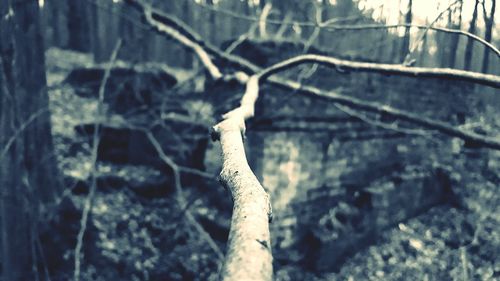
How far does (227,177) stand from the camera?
0.70 meters

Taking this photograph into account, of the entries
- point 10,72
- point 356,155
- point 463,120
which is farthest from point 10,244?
point 463,120

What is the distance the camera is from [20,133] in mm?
2744

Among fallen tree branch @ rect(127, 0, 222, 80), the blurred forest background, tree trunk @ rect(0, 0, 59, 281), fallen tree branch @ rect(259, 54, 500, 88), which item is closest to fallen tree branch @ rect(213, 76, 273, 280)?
fallen tree branch @ rect(259, 54, 500, 88)

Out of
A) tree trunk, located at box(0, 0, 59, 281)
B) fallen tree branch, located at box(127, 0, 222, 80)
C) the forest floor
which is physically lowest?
the forest floor

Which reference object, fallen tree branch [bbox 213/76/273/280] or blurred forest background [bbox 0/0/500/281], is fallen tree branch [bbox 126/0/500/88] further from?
fallen tree branch [bbox 213/76/273/280]

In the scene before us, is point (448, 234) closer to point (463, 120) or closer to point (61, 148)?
point (463, 120)

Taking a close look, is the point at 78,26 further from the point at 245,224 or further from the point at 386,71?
the point at 245,224

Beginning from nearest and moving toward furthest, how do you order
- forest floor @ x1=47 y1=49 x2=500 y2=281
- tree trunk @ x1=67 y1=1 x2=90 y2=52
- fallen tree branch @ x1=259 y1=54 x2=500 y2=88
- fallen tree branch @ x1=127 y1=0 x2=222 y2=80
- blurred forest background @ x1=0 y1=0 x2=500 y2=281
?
fallen tree branch @ x1=259 y1=54 x2=500 y2=88
fallen tree branch @ x1=127 y1=0 x2=222 y2=80
blurred forest background @ x1=0 y1=0 x2=500 y2=281
forest floor @ x1=47 y1=49 x2=500 y2=281
tree trunk @ x1=67 y1=1 x2=90 y2=52

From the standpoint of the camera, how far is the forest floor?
339 centimetres

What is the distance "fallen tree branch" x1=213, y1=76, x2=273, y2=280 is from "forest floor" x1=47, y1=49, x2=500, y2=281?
281 centimetres

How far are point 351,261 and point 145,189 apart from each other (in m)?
2.65

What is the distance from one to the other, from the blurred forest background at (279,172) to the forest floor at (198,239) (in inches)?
0.7

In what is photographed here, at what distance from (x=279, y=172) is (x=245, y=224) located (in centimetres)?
345

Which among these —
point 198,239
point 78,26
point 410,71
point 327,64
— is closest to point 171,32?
point 327,64
